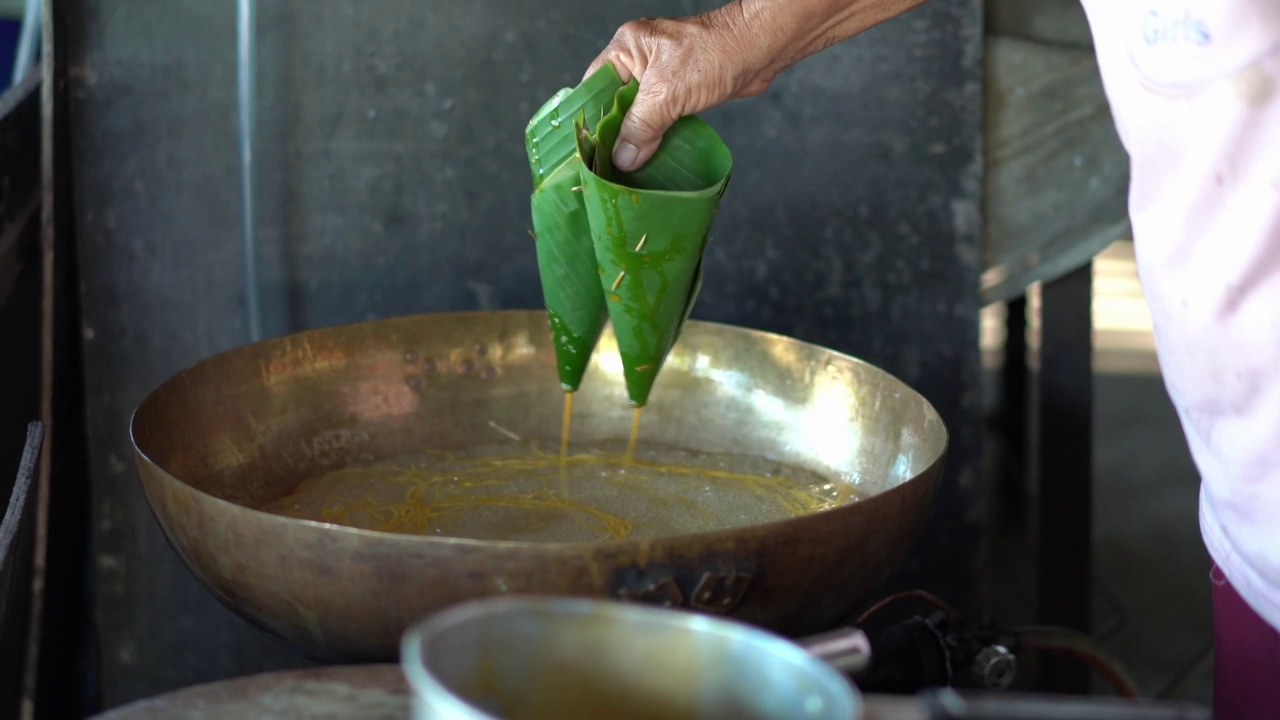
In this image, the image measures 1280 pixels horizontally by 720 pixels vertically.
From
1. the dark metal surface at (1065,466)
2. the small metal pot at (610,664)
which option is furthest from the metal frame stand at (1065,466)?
the small metal pot at (610,664)

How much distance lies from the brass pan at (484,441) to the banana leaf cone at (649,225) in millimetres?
249

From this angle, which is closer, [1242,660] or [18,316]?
[1242,660]

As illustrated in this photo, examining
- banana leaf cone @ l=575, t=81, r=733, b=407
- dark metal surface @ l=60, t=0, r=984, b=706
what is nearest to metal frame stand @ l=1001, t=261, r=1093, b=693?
dark metal surface @ l=60, t=0, r=984, b=706

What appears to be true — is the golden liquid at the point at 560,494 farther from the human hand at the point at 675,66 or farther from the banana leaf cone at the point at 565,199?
the human hand at the point at 675,66

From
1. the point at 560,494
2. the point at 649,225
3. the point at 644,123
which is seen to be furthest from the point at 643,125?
the point at 560,494

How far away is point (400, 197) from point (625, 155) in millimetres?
628

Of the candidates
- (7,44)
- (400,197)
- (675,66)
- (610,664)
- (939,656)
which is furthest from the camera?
(7,44)

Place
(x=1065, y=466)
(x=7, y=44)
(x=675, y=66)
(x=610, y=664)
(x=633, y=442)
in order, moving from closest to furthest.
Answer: (x=610, y=664)
(x=675, y=66)
(x=633, y=442)
(x=1065, y=466)
(x=7, y=44)

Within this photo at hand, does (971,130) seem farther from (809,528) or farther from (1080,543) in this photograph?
(809,528)

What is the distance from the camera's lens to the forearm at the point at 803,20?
1184 mm

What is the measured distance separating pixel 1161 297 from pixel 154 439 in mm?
892

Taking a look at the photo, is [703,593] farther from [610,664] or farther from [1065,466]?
[1065,466]

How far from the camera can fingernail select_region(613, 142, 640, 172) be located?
3.71 ft

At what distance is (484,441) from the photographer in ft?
4.69
